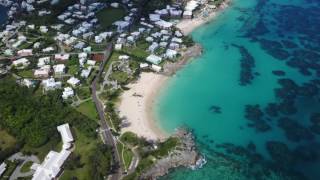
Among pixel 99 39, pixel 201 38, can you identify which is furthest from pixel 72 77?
pixel 201 38

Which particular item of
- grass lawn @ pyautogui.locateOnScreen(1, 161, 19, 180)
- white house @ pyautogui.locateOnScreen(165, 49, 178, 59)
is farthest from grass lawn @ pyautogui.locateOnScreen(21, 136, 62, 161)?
white house @ pyautogui.locateOnScreen(165, 49, 178, 59)

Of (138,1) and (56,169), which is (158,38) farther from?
(56,169)

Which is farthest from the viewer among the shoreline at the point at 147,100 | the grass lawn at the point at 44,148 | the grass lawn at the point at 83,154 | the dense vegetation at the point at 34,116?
the shoreline at the point at 147,100

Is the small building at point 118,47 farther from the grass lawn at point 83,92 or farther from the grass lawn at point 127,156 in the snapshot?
the grass lawn at point 127,156

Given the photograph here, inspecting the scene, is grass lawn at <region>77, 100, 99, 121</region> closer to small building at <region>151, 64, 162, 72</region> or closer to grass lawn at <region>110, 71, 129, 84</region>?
grass lawn at <region>110, 71, 129, 84</region>

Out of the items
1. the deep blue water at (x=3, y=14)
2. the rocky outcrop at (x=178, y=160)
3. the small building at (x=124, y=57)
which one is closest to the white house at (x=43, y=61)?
the small building at (x=124, y=57)

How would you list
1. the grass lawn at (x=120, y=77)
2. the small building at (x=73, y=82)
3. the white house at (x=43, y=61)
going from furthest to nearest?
the white house at (x=43, y=61) < the grass lawn at (x=120, y=77) < the small building at (x=73, y=82)
